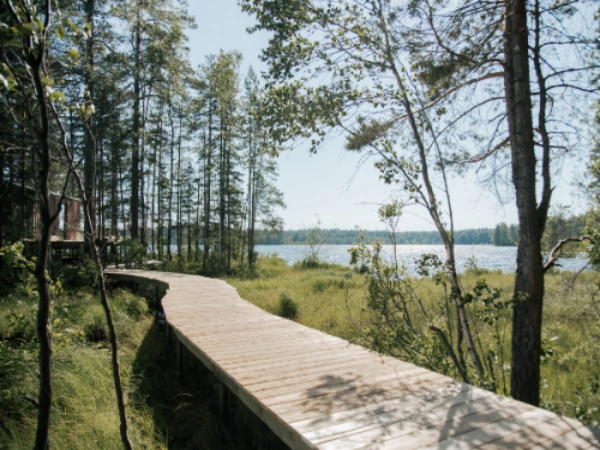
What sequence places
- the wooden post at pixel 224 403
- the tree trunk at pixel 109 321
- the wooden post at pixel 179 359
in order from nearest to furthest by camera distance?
the tree trunk at pixel 109 321
the wooden post at pixel 224 403
the wooden post at pixel 179 359

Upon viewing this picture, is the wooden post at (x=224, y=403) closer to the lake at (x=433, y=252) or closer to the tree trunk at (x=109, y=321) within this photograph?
the lake at (x=433, y=252)

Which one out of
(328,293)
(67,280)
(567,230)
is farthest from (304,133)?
(67,280)

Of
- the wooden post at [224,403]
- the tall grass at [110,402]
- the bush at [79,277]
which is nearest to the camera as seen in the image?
the tall grass at [110,402]

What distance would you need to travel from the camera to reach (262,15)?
159 inches

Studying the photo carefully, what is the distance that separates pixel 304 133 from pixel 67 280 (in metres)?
8.91

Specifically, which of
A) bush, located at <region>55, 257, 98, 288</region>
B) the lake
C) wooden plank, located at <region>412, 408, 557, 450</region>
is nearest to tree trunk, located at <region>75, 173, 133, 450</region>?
wooden plank, located at <region>412, 408, 557, 450</region>

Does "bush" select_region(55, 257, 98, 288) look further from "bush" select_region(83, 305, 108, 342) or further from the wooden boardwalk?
the wooden boardwalk

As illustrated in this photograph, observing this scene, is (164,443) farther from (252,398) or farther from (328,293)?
(328,293)

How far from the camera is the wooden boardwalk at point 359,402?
2.24m

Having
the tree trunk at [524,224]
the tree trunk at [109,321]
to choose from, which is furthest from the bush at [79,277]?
the tree trunk at [524,224]

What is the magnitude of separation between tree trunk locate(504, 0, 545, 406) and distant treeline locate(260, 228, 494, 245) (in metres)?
1.13

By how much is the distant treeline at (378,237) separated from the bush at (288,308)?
1679mm

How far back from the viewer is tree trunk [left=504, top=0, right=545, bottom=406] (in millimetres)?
3604

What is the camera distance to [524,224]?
12.4ft
